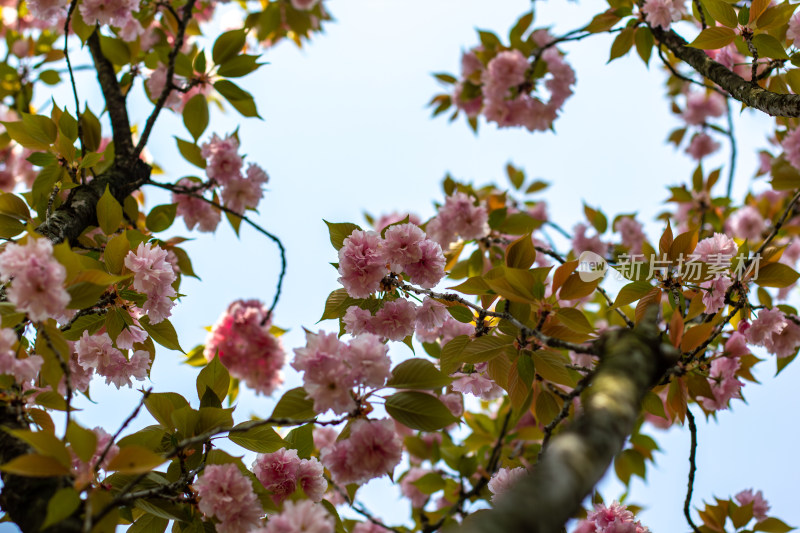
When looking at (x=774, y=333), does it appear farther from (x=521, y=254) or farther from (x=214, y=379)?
(x=214, y=379)

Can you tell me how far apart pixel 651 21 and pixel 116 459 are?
7.73ft

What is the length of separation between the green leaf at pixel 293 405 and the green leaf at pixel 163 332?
1.92ft

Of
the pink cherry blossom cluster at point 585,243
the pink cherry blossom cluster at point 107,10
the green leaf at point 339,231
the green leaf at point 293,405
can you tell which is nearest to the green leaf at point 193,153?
the pink cherry blossom cluster at point 107,10

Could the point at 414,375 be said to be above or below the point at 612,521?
above

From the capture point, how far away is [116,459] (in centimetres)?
97

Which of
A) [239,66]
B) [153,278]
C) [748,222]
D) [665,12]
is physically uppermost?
[748,222]

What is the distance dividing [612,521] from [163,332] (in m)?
1.49

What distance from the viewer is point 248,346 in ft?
9.04

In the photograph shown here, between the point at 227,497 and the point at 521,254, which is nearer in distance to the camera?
the point at 227,497

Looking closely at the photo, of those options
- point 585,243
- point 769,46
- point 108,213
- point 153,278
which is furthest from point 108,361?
point 585,243

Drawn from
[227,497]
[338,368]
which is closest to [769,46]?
[338,368]

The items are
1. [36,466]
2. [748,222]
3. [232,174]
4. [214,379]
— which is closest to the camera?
[36,466]

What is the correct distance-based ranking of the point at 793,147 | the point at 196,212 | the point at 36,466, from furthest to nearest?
the point at 793,147, the point at 196,212, the point at 36,466

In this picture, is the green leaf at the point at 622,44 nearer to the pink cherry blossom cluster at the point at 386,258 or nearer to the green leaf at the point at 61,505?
the pink cherry blossom cluster at the point at 386,258
